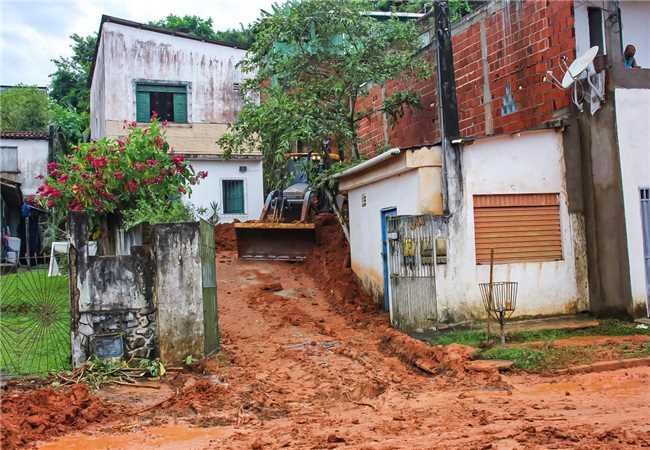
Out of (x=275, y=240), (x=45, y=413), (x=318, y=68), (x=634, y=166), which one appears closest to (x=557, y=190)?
(x=634, y=166)

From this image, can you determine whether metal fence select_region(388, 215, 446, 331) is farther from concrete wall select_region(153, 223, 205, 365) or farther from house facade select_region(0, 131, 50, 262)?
house facade select_region(0, 131, 50, 262)

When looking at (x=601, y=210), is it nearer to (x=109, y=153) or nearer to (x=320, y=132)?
(x=320, y=132)

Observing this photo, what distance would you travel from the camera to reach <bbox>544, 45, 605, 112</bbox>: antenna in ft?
35.6

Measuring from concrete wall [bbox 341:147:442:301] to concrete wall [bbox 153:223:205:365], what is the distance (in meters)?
4.38

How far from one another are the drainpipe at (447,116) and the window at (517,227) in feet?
1.67

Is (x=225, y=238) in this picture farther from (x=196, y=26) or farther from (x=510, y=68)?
(x=196, y=26)

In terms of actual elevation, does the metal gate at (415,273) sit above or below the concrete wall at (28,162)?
below

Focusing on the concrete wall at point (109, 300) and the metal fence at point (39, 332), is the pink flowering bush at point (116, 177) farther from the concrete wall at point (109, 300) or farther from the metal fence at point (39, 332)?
the concrete wall at point (109, 300)

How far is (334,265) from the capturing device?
16.0 meters

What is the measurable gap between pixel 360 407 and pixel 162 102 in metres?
16.1

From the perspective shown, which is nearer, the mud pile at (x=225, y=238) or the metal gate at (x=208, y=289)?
the metal gate at (x=208, y=289)

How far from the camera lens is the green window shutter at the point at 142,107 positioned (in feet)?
69.1

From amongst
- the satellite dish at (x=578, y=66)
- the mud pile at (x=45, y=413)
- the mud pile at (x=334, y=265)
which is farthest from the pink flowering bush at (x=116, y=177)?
the satellite dish at (x=578, y=66)

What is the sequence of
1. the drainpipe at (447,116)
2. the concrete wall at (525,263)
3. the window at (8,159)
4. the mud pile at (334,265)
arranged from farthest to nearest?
the window at (8,159)
the mud pile at (334,265)
the drainpipe at (447,116)
the concrete wall at (525,263)
